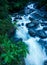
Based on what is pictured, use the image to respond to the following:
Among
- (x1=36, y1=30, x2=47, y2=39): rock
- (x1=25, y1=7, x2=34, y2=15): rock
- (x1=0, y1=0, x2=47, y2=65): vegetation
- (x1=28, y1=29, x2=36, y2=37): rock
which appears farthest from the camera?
(x1=25, y1=7, x2=34, y2=15): rock

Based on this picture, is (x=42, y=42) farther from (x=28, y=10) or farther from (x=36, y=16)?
(x=28, y=10)

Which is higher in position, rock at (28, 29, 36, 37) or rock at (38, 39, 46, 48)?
rock at (28, 29, 36, 37)

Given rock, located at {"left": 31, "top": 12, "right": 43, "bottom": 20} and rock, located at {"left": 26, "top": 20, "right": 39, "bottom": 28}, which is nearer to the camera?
rock, located at {"left": 26, "top": 20, "right": 39, "bottom": 28}

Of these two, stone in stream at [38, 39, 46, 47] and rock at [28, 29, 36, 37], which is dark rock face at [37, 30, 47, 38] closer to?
rock at [28, 29, 36, 37]

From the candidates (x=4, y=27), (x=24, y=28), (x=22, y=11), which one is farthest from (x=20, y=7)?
(x=4, y=27)

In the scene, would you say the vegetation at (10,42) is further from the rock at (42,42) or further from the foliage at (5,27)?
the rock at (42,42)

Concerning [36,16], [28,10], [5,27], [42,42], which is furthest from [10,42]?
[28,10]

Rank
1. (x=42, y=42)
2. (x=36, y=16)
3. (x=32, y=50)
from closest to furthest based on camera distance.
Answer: (x=32, y=50) → (x=42, y=42) → (x=36, y=16)

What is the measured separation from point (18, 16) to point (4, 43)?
285 inches

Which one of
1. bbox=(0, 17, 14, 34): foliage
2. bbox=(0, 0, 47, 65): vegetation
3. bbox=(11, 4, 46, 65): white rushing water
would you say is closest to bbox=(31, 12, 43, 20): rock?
bbox=(0, 0, 47, 65): vegetation

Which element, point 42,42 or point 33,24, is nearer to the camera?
point 42,42

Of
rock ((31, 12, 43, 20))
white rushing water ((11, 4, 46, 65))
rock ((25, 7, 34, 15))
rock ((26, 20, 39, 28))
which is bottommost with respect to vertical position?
white rushing water ((11, 4, 46, 65))

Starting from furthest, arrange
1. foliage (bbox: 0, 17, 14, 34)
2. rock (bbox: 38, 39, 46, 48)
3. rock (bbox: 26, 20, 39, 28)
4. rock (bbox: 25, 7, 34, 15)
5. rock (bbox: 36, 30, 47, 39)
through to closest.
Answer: rock (bbox: 25, 7, 34, 15) < rock (bbox: 26, 20, 39, 28) < rock (bbox: 36, 30, 47, 39) < rock (bbox: 38, 39, 46, 48) < foliage (bbox: 0, 17, 14, 34)

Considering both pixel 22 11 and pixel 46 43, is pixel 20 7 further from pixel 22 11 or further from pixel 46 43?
pixel 46 43
